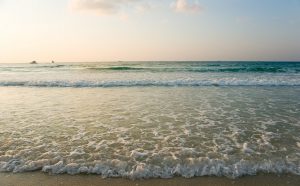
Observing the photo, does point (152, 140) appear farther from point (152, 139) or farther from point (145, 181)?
point (145, 181)

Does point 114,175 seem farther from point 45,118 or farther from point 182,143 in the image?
point 45,118

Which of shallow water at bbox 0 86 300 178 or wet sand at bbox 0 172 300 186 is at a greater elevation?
shallow water at bbox 0 86 300 178

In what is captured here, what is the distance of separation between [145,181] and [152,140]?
1939mm

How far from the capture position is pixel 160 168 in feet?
15.4

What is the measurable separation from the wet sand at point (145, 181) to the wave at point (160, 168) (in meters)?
0.14

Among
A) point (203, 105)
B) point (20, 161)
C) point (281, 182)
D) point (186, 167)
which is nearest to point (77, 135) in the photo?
point (20, 161)

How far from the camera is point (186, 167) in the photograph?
4711mm

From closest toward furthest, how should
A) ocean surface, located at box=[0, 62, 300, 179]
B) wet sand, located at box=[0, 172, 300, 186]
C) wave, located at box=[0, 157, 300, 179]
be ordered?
wet sand, located at box=[0, 172, 300, 186] → wave, located at box=[0, 157, 300, 179] → ocean surface, located at box=[0, 62, 300, 179]

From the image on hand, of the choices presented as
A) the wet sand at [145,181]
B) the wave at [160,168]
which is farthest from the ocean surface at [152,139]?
the wet sand at [145,181]

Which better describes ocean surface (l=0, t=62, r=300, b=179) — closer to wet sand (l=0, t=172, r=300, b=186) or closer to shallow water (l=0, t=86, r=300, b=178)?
shallow water (l=0, t=86, r=300, b=178)

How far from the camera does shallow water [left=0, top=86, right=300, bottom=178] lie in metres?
4.75

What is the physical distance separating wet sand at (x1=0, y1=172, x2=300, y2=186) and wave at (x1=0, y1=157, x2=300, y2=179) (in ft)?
0.47

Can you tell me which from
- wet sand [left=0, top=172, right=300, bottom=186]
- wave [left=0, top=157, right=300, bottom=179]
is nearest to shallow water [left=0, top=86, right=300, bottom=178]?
wave [left=0, top=157, right=300, bottom=179]

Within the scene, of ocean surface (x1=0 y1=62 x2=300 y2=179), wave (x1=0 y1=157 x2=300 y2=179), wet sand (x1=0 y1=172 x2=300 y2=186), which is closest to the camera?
wet sand (x1=0 y1=172 x2=300 y2=186)
